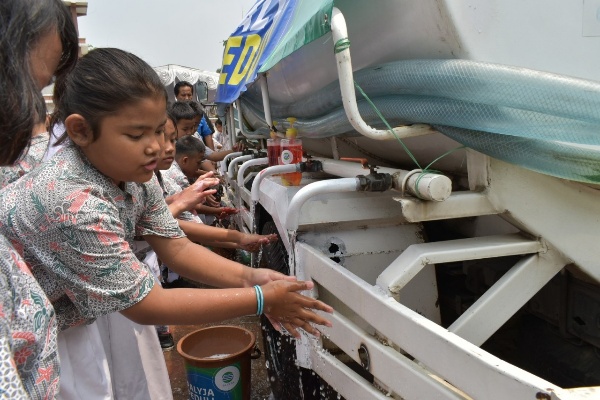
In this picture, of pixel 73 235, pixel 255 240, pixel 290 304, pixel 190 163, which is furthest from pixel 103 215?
pixel 190 163

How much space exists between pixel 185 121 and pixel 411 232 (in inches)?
118

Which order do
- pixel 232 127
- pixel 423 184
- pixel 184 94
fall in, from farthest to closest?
1. pixel 184 94
2. pixel 232 127
3. pixel 423 184

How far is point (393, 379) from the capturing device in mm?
1385

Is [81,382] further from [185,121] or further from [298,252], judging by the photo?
[185,121]

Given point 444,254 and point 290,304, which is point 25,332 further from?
point 444,254

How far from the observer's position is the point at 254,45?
3223mm

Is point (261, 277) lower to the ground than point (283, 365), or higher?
higher

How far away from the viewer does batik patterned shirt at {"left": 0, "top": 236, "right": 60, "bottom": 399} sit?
88 centimetres

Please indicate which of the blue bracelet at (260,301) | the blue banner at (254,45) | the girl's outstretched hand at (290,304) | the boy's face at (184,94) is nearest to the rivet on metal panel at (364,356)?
the girl's outstretched hand at (290,304)

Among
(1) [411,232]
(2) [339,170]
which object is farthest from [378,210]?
(2) [339,170]

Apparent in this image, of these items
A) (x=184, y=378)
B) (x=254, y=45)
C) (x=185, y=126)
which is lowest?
(x=184, y=378)

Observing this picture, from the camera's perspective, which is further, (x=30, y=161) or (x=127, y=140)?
(x=30, y=161)

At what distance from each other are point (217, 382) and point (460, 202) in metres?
1.52

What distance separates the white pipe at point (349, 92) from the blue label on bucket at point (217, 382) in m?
1.44
